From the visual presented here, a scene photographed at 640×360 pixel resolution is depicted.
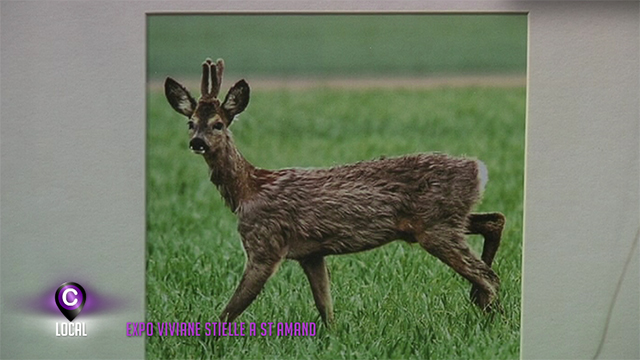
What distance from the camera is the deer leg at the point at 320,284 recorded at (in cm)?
640

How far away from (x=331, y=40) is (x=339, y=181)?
87 centimetres

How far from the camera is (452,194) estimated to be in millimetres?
6367

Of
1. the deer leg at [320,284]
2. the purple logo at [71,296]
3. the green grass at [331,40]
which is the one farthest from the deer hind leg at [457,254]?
the purple logo at [71,296]

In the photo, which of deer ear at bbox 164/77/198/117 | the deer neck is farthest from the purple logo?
deer ear at bbox 164/77/198/117

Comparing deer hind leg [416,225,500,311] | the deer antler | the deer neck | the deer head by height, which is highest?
the deer antler

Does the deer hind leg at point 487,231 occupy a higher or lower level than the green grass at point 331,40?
lower

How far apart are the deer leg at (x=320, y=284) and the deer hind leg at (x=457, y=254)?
622 millimetres

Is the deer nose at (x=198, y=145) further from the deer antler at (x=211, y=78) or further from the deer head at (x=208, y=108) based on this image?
the deer antler at (x=211, y=78)

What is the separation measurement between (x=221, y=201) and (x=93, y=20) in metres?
1.35

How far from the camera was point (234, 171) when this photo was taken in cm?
634

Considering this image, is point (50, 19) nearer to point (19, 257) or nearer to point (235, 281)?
point (19, 257)

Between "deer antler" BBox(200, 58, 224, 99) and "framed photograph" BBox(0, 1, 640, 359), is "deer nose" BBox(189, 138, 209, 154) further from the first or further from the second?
"deer antler" BBox(200, 58, 224, 99)

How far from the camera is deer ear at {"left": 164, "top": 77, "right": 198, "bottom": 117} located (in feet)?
20.7

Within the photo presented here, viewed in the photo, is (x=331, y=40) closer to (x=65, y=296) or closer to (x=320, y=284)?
(x=320, y=284)
